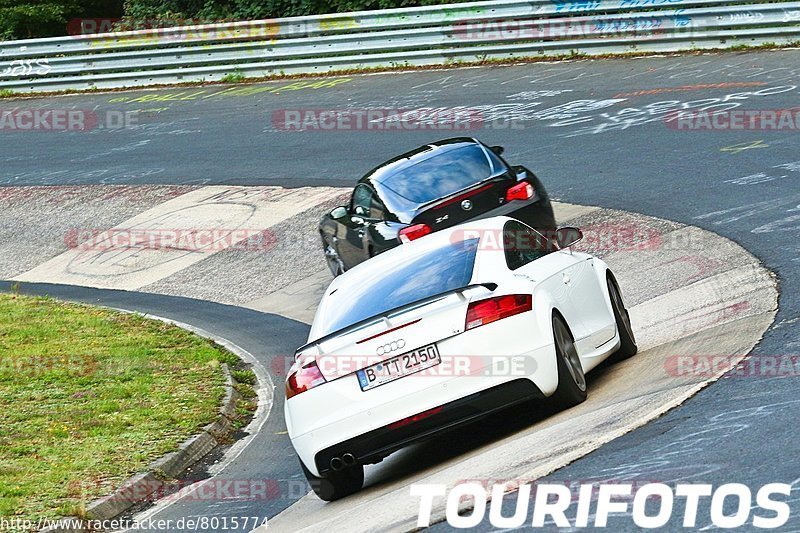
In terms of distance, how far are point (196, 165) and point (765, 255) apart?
12808 millimetres

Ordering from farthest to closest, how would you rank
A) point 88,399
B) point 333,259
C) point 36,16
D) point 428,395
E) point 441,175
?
point 36,16 < point 333,259 < point 441,175 < point 88,399 < point 428,395

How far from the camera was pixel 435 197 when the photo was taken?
44.0ft

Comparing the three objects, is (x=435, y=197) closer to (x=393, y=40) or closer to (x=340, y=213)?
(x=340, y=213)

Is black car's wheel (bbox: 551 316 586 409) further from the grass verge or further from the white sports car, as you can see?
the grass verge

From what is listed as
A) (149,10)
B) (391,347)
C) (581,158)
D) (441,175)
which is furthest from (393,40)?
(391,347)

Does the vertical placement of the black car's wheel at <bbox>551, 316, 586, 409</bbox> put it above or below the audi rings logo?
below

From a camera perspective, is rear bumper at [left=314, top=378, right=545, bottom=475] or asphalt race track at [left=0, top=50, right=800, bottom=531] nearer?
asphalt race track at [left=0, top=50, right=800, bottom=531]

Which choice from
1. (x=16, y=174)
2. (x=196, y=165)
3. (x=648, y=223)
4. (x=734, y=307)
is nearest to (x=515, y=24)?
(x=196, y=165)

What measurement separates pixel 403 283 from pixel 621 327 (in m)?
2.03

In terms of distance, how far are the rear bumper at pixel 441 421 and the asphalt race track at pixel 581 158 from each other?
2.63 feet

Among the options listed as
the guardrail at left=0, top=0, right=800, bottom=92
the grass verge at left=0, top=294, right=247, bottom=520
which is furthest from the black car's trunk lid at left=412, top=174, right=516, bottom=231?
the guardrail at left=0, top=0, right=800, bottom=92

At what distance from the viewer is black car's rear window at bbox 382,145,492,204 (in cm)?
1352

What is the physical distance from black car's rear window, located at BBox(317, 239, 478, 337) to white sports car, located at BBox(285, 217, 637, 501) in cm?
1

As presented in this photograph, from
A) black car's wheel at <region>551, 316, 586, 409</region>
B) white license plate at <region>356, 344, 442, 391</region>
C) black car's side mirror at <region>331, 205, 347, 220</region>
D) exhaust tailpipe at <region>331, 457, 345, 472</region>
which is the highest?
white license plate at <region>356, 344, 442, 391</region>
